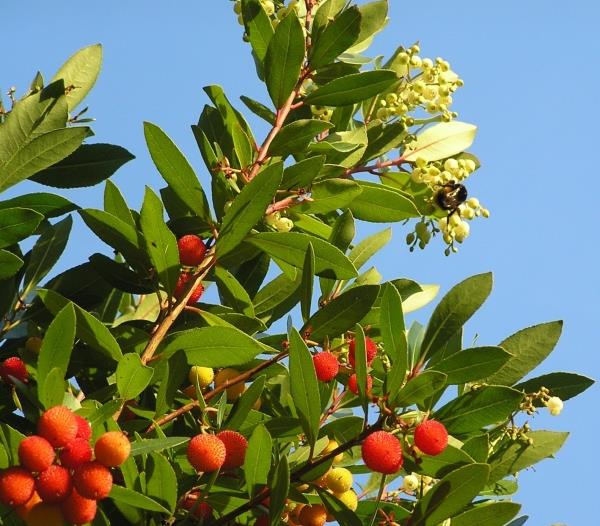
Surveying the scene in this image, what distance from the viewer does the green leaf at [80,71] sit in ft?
8.74

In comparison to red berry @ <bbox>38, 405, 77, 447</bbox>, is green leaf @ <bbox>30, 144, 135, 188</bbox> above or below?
above

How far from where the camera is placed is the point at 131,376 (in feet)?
6.58

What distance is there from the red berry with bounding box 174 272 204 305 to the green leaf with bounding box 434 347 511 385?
654mm

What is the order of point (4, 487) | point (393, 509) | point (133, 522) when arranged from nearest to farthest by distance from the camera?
point (4, 487)
point (133, 522)
point (393, 509)

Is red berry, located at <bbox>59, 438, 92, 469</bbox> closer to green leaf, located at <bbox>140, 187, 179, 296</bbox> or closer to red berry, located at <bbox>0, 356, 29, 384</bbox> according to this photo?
red berry, located at <bbox>0, 356, 29, 384</bbox>

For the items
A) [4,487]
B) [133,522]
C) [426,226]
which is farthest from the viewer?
[426,226]

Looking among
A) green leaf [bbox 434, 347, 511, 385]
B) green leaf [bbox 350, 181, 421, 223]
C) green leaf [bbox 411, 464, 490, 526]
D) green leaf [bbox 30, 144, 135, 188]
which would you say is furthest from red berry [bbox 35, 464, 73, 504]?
green leaf [bbox 350, 181, 421, 223]

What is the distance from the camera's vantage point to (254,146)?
2.61m

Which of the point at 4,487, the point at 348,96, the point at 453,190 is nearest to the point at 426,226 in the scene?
the point at 453,190

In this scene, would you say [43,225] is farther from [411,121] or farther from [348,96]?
[411,121]

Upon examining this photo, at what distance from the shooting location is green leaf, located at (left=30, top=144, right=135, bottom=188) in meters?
2.65

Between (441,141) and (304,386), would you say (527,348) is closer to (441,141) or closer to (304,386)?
(304,386)

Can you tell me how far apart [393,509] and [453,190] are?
3.04ft

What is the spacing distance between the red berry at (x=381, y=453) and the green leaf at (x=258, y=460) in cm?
20
